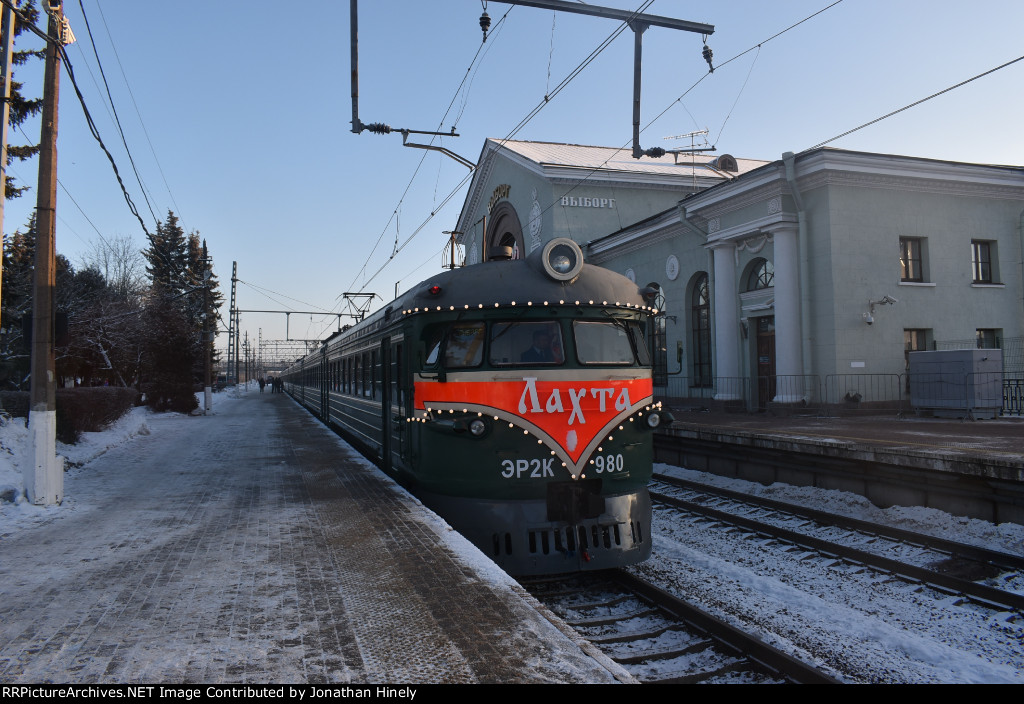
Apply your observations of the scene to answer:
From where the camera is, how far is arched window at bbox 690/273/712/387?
66.8ft

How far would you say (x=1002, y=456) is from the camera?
772 cm

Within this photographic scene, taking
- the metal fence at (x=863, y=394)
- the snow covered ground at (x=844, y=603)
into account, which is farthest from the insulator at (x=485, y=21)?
the metal fence at (x=863, y=394)

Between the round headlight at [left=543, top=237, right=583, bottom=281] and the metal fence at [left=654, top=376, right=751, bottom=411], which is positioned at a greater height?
the round headlight at [left=543, top=237, right=583, bottom=281]

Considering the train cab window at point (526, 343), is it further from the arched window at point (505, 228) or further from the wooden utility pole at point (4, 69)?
the arched window at point (505, 228)

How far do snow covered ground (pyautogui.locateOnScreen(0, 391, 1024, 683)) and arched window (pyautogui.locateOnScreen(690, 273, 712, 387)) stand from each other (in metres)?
11.3

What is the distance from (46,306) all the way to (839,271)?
15379 mm

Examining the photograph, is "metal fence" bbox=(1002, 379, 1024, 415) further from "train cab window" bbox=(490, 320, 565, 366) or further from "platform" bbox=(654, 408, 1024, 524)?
"train cab window" bbox=(490, 320, 565, 366)

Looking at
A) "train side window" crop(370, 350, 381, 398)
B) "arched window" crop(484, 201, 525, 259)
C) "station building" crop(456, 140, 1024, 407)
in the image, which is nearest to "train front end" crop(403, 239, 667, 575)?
"train side window" crop(370, 350, 381, 398)

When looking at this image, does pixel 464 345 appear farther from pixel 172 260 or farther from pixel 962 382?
pixel 172 260

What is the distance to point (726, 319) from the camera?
18.5 metres

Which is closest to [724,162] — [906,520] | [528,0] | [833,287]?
[833,287]

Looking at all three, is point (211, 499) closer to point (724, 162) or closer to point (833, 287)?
point (833, 287)

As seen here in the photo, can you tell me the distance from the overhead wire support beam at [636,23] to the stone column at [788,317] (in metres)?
6.19

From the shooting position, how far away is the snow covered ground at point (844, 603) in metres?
4.71
